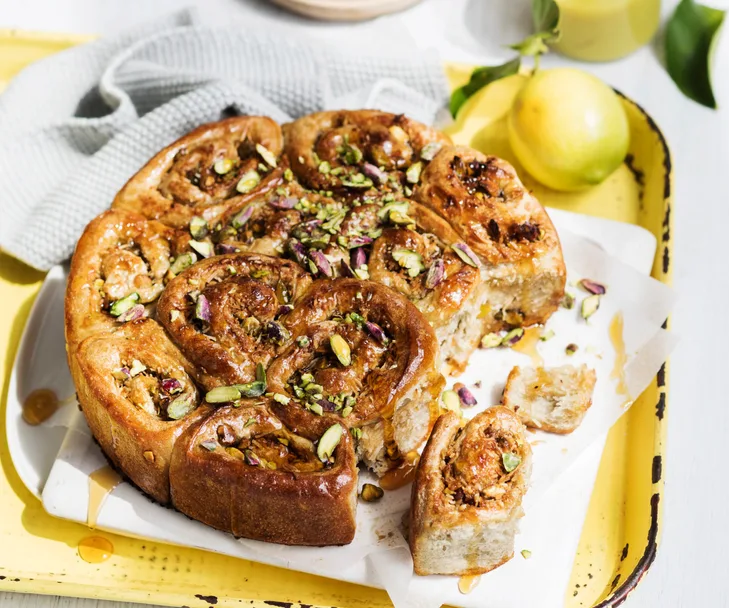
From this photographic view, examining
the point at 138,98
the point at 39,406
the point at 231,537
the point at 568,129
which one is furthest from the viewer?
the point at 138,98

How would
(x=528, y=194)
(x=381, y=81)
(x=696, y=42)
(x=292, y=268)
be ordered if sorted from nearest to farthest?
1. (x=292, y=268)
2. (x=528, y=194)
3. (x=381, y=81)
4. (x=696, y=42)

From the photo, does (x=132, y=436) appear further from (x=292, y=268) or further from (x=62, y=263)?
(x=62, y=263)

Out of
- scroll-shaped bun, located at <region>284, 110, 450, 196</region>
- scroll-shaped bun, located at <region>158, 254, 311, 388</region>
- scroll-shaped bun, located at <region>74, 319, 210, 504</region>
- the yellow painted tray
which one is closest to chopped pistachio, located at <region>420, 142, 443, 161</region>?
scroll-shaped bun, located at <region>284, 110, 450, 196</region>

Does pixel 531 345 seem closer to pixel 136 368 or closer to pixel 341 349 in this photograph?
pixel 341 349

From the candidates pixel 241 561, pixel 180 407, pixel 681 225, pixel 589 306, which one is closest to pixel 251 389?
pixel 180 407

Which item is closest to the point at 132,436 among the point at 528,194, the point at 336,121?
the point at 336,121
